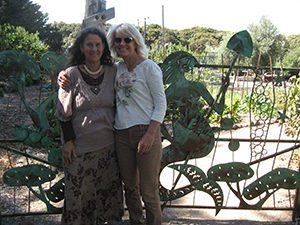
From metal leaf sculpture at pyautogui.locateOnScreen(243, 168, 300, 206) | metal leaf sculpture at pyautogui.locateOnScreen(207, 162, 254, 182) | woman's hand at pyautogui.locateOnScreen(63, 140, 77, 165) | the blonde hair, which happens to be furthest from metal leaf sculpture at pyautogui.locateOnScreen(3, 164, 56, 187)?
metal leaf sculpture at pyautogui.locateOnScreen(243, 168, 300, 206)

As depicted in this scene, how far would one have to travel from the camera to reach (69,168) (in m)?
2.55

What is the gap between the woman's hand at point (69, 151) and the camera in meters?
2.48

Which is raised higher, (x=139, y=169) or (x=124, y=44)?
(x=124, y=44)

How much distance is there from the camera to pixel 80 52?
8.11 ft

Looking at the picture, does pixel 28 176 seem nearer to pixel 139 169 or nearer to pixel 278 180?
pixel 139 169

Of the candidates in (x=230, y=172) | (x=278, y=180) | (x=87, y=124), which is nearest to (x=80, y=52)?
(x=87, y=124)

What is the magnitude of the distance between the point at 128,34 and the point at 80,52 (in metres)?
0.37

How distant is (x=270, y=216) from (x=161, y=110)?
78.9 inches

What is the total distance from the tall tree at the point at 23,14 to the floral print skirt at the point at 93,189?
67.5ft

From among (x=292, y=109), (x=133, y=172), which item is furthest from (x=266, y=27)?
(x=133, y=172)

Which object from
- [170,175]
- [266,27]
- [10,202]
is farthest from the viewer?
[266,27]

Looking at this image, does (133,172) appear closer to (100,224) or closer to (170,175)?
(100,224)

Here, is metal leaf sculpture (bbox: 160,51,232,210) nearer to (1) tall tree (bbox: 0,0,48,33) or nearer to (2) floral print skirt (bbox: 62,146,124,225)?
(2) floral print skirt (bbox: 62,146,124,225)

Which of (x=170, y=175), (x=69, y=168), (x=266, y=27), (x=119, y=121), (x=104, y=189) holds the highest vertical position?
(x=266, y=27)
